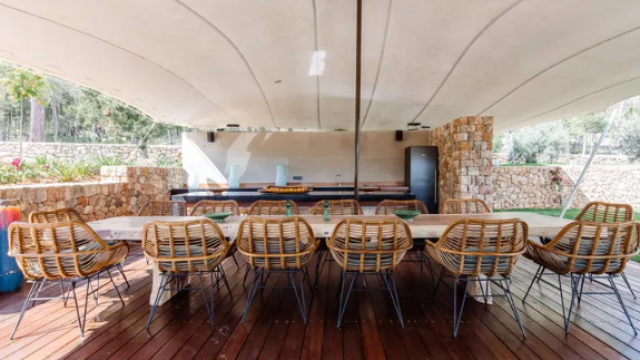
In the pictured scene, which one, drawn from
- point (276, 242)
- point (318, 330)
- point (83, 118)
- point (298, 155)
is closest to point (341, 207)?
point (276, 242)

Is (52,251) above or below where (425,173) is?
Result: below

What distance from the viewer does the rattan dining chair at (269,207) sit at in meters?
3.08

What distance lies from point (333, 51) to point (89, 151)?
8.80m

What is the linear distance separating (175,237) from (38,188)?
270 cm

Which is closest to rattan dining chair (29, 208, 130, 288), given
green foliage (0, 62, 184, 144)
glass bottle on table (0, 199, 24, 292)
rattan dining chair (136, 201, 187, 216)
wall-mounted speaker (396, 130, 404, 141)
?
glass bottle on table (0, 199, 24, 292)

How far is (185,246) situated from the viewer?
1.99m

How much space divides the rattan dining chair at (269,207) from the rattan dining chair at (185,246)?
3.26 feet

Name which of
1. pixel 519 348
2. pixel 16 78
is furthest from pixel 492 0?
pixel 16 78

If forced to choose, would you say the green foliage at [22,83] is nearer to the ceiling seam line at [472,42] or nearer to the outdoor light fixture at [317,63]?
the outdoor light fixture at [317,63]

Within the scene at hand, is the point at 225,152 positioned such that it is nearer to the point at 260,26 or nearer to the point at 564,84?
the point at 260,26

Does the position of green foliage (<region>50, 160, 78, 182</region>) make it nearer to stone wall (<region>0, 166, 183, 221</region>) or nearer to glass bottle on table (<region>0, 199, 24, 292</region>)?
stone wall (<region>0, 166, 183, 221</region>)

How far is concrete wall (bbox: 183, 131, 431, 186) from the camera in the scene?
22.5 feet

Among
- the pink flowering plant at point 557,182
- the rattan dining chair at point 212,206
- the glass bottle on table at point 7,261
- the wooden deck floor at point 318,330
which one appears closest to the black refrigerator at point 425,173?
the wooden deck floor at point 318,330

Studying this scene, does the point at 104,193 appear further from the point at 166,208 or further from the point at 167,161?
the point at 167,161
